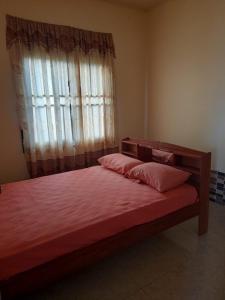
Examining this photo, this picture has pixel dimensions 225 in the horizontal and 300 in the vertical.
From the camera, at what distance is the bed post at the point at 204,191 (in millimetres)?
2152

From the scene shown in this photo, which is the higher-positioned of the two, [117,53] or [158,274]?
[117,53]

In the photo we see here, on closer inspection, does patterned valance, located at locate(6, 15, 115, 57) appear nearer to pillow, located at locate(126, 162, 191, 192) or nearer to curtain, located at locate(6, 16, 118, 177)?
curtain, located at locate(6, 16, 118, 177)

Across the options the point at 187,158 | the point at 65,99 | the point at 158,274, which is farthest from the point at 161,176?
the point at 65,99

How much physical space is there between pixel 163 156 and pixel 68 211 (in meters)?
1.26

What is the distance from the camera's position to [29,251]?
54.7 inches

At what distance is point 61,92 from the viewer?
2.90 m

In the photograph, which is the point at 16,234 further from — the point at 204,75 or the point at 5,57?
the point at 204,75

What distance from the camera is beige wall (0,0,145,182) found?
2.62 metres

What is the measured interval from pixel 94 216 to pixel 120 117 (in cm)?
212

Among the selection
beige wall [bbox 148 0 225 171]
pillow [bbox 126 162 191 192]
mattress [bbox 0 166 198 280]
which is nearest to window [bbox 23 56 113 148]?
mattress [bbox 0 166 198 280]

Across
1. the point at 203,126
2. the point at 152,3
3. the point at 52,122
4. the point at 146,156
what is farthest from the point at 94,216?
the point at 152,3

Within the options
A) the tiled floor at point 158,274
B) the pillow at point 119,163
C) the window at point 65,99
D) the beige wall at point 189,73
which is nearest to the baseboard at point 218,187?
the beige wall at point 189,73

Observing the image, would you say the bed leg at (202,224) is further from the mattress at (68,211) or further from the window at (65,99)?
the window at (65,99)

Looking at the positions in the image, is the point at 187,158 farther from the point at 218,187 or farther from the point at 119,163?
the point at 218,187
